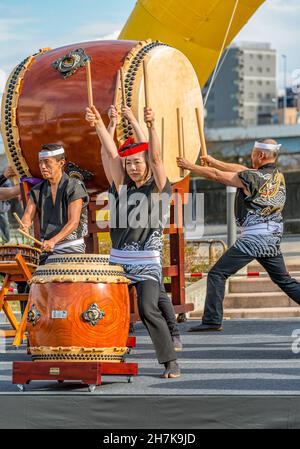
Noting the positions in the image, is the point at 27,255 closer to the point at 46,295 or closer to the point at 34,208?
the point at 34,208

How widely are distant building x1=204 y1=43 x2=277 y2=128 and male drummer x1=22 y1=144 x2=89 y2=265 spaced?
10731 cm

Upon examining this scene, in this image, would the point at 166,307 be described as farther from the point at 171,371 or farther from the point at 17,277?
the point at 17,277

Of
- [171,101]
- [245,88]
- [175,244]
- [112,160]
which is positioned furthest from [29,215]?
[245,88]

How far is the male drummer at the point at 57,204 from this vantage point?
22.7 ft

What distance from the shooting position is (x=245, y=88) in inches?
5340

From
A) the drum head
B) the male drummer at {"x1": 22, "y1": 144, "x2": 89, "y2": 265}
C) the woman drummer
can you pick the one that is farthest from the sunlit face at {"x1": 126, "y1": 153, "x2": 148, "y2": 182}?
the drum head

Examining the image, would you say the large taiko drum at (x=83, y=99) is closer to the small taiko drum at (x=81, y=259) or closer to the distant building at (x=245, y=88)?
the small taiko drum at (x=81, y=259)

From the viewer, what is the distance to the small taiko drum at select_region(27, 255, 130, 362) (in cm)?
589

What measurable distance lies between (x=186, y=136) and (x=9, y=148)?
1432 millimetres

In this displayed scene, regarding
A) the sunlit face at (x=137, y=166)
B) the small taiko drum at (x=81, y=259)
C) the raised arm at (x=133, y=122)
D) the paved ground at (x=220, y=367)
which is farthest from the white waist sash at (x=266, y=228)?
the small taiko drum at (x=81, y=259)

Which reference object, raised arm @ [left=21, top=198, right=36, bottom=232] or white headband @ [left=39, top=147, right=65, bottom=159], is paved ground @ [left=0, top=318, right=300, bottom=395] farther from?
white headband @ [left=39, top=147, right=65, bottom=159]

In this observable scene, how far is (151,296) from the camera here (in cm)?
619
